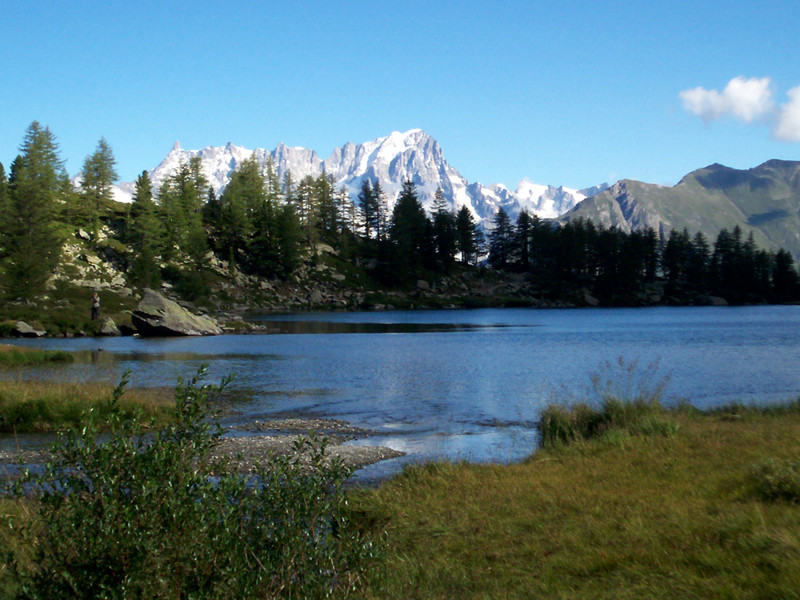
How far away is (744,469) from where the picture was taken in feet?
33.9

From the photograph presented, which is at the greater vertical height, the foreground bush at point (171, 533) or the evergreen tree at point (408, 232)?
the evergreen tree at point (408, 232)

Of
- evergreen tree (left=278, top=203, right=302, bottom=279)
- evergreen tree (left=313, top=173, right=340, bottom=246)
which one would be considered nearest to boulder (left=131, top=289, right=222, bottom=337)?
evergreen tree (left=278, top=203, right=302, bottom=279)

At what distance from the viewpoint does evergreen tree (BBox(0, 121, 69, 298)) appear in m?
66.6

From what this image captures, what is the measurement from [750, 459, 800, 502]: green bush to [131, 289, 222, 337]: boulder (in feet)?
193

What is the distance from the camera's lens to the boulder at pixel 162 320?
61250mm

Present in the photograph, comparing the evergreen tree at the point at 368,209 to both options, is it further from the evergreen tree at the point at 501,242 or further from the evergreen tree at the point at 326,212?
the evergreen tree at the point at 501,242

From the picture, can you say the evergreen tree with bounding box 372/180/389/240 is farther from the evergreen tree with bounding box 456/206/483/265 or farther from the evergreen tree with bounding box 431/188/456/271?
the evergreen tree with bounding box 456/206/483/265

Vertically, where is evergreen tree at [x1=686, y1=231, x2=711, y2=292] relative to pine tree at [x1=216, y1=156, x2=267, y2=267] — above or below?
below

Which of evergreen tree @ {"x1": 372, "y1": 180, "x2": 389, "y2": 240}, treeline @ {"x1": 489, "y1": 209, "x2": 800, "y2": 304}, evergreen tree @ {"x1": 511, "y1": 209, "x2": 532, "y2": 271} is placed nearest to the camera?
treeline @ {"x1": 489, "y1": 209, "x2": 800, "y2": 304}

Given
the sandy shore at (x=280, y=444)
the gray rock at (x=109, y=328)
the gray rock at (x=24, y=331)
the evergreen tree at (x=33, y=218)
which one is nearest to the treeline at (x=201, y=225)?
the evergreen tree at (x=33, y=218)

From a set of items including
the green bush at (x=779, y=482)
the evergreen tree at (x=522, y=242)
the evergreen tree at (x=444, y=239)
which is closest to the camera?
the green bush at (x=779, y=482)

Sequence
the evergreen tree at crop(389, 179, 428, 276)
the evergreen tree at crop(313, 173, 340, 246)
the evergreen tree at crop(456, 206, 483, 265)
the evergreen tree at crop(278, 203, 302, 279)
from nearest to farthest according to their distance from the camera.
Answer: the evergreen tree at crop(278, 203, 302, 279) < the evergreen tree at crop(389, 179, 428, 276) < the evergreen tree at crop(313, 173, 340, 246) < the evergreen tree at crop(456, 206, 483, 265)

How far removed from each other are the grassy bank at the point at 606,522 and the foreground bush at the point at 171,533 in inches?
43.6

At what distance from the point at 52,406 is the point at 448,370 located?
2137cm
